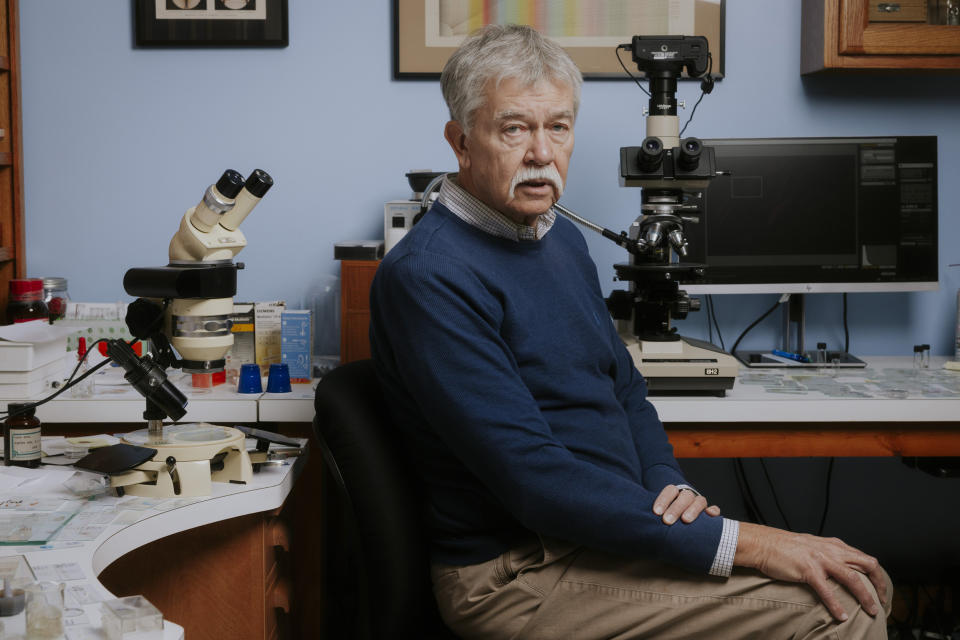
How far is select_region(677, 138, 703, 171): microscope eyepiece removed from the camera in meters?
2.10

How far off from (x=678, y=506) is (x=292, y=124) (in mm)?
1710

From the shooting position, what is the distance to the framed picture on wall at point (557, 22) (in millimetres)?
2555

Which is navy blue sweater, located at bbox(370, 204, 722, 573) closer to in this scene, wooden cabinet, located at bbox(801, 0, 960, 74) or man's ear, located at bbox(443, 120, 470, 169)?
man's ear, located at bbox(443, 120, 470, 169)

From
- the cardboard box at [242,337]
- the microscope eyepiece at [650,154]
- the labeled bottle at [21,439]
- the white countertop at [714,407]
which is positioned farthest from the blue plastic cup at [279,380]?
the microscope eyepiece at [650,154]

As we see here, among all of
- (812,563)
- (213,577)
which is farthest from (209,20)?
(812,563)

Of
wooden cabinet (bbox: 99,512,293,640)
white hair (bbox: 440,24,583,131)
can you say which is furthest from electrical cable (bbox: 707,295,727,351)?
wooden cabinet (bbox: 99,512,293,640)

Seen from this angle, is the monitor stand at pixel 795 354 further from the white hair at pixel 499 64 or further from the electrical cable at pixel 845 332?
the white hair at pixel 499 64

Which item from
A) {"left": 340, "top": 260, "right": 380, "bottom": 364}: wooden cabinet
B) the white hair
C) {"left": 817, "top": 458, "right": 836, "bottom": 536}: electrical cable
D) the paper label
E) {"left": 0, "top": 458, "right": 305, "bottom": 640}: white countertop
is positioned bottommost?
{"left": 817, "top": 458, "right": 836, "bottom": 536}: electrical cable

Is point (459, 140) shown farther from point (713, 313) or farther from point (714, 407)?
point (713, 313)

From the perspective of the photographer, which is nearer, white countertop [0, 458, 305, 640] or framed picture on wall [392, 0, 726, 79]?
white countertop [0, 458, 305, 640]

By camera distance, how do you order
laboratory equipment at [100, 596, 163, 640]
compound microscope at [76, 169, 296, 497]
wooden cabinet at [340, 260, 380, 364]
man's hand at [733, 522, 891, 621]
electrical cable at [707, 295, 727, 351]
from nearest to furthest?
laboratory equipment at [100, 596, 163, 640] < man's hand at [733, 522, 891, 621] < compound microscope at [76, 169, 296, 497] < wooden cabinet at [340, 260, 380, 364] < electrical cable at [707, 295, 727, 351]

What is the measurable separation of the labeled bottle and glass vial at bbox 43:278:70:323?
34.5 inches

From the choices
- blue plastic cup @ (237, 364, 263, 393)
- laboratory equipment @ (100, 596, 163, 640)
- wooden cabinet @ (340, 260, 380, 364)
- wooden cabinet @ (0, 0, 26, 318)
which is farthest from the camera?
wooden cabinet @ (0, 0, 26, 318)

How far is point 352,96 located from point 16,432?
140cm
